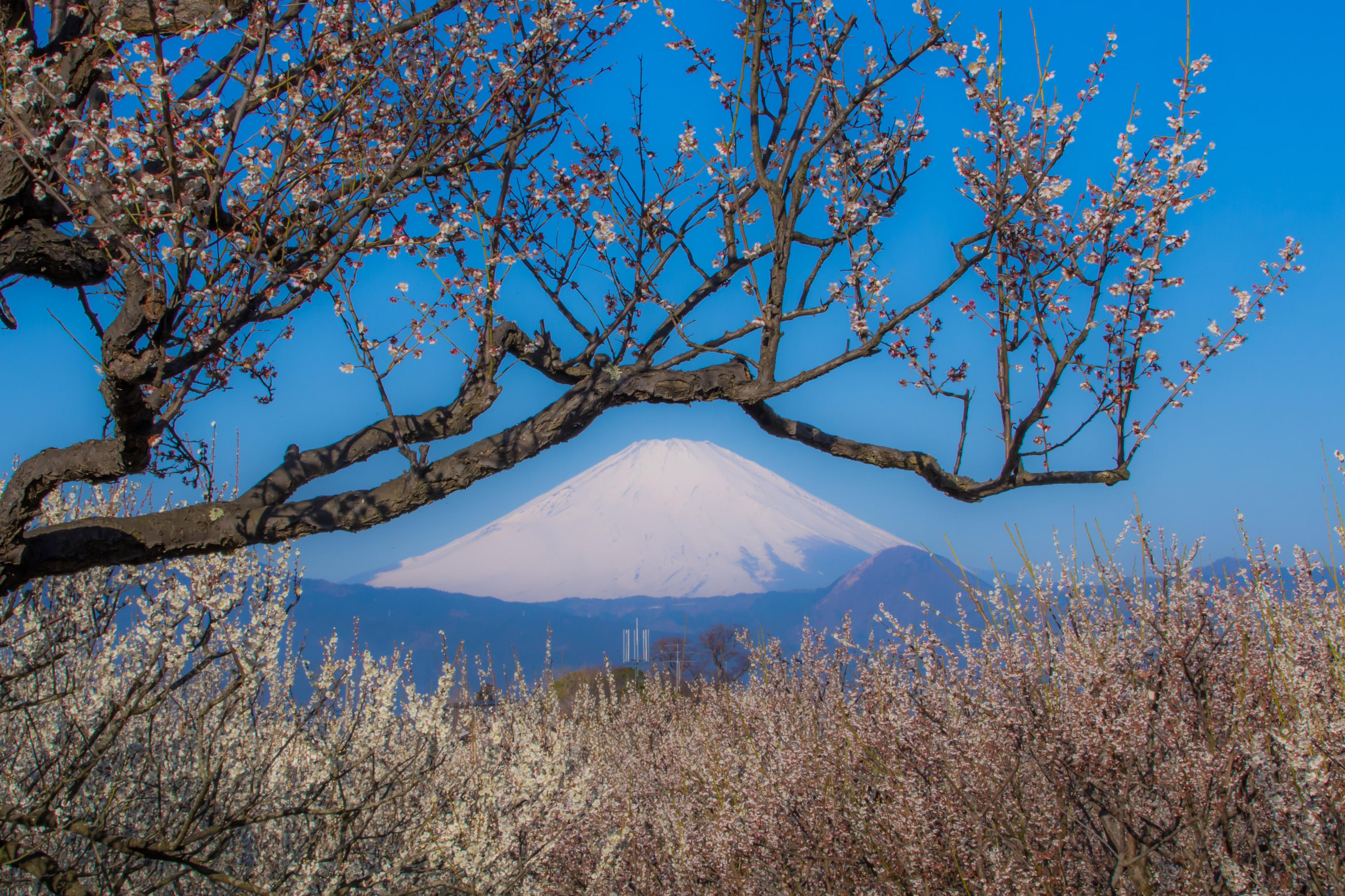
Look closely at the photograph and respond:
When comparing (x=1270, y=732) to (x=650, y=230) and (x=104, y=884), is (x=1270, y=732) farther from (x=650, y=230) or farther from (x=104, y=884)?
(x=104, y=884)

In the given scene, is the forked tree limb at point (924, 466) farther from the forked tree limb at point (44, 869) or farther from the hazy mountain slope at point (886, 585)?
the hazy mountain slope at point (886, 585)

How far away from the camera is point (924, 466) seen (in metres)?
3.22

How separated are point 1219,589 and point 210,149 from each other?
4.39m

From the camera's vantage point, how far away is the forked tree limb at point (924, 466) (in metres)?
2.91

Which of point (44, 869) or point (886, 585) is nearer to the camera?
point (44, 869)

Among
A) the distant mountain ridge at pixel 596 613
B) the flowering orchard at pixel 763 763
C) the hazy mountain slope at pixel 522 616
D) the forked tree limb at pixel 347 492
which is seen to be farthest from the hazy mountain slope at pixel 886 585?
the forked tree limb at pixel 347 492

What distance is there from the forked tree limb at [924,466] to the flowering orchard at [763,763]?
53cm

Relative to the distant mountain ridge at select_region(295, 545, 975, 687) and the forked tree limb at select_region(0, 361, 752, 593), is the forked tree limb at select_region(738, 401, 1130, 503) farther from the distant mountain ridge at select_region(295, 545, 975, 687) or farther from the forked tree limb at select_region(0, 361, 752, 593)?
the distant mountain ridge at select_region(295, 545, 975, 687)

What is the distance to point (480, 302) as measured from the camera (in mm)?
3012

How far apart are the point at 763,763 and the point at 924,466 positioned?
1.73 metres

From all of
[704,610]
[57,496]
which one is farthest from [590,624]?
[57,496]

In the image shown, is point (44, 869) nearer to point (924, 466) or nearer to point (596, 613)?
point (924, 466)

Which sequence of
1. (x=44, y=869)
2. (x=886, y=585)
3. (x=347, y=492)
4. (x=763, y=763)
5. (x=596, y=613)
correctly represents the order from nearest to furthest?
(x=44, y=869)
(x=347, y=492)
(x=763, y=763)
(x=886, y=585)
(x=596, y=613)

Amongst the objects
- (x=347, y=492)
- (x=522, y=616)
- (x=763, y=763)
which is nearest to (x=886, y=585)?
(x=522, y=616)
